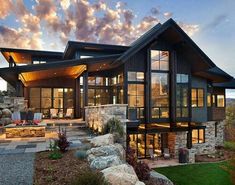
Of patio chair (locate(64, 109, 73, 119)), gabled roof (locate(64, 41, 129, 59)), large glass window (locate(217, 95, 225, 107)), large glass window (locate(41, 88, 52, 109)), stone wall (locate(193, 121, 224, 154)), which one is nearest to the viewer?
gabled roof (locate(64, 41, 129, 59))

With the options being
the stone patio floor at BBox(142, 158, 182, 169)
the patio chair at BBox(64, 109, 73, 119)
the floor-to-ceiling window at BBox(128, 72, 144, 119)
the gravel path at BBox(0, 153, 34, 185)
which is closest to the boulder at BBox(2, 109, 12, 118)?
the patio chair at BBox(64, 109, 73, 119)

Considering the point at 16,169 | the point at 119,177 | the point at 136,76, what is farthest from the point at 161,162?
the point at 16,169

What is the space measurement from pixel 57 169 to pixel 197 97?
46.5 ft

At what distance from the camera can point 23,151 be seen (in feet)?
25.1

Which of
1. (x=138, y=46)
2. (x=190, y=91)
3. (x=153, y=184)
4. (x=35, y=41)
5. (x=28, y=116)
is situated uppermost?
(x=35, y=41)

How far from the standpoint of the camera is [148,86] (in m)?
15.1

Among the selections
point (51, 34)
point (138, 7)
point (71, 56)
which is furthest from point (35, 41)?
point (138, 7)

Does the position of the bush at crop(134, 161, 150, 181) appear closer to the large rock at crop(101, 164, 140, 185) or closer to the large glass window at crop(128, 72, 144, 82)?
the large rock at crop(101, 164, 140, 185)

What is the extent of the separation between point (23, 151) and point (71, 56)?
13.1 metres

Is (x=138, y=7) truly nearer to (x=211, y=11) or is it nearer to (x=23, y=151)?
(x=211, y=11)

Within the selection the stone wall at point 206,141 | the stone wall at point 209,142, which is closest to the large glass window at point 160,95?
the stone wall at point 206,141

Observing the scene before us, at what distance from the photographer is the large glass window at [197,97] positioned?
56.3ft

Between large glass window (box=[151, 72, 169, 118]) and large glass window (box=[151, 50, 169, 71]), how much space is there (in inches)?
20.1

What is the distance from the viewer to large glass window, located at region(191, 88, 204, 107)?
56.3 ft
